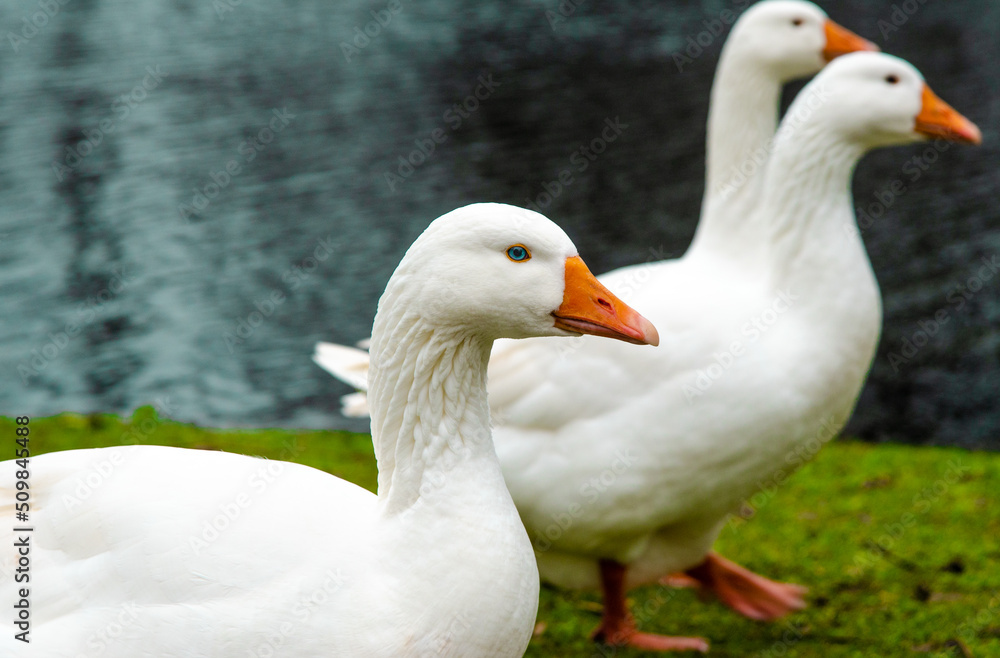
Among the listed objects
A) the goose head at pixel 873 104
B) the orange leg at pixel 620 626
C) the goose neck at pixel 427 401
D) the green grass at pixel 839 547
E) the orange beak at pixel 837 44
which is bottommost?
the green grass at pixel 839 547

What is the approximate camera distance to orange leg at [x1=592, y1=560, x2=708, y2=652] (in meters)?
4.23

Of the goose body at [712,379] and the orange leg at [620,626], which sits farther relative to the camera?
the orange leg at [620,626]

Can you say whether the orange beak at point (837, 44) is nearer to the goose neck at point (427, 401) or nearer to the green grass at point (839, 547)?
the green grass at point (839, 547)

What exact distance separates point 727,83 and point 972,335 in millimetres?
4786

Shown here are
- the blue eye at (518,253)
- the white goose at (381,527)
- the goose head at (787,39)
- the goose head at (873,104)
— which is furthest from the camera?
the goose head at (787,39)

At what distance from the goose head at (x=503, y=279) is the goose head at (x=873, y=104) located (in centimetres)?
197

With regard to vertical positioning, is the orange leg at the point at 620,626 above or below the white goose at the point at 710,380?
below

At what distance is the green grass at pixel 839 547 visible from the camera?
429cm

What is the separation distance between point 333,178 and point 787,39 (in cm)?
709

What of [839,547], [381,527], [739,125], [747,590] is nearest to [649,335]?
[381,527]

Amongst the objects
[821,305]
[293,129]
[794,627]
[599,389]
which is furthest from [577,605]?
[293,129]

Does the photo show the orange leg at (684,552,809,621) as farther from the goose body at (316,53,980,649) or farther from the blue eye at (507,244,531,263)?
the blue eye at (507,244,531,263)

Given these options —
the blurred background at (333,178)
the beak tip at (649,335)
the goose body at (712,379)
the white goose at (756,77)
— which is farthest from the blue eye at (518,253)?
the blurred background at (333,178)

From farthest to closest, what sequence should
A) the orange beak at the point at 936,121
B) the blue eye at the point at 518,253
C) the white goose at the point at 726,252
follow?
the orange beak at the point at 936,121
the white goose at the point at 726,252
the blue eye at the point at 518,253
